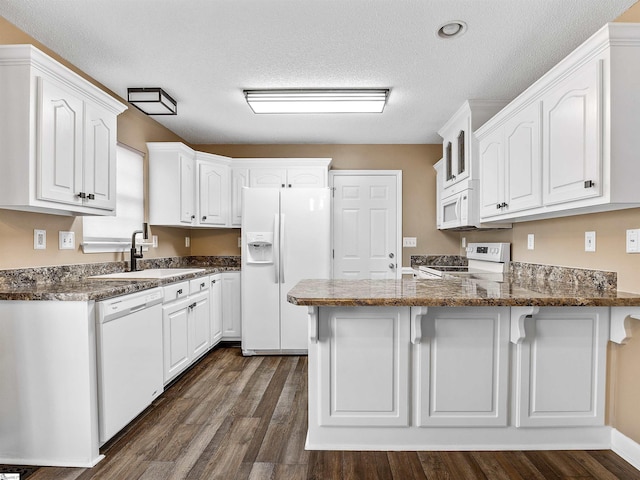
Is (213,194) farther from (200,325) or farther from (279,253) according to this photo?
(200,325)

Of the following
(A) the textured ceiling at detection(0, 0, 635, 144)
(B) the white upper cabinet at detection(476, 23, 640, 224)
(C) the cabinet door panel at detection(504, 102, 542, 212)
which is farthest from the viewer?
(C) the cabinet door panel at detection(504, 102, 542, 212)

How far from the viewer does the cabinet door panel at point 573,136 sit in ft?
5.62

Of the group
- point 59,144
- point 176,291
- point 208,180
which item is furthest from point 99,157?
point 208,180

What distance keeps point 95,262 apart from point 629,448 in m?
3.64

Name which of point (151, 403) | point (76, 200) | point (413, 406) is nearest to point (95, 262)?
point (76, 200)

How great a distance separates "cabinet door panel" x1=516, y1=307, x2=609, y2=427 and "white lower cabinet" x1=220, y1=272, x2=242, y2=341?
300 centimetres

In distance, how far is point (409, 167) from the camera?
467cm

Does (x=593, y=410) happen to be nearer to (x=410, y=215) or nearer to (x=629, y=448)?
(x=629, y=448)

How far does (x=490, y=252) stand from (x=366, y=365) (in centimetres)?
208

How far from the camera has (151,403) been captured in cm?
263

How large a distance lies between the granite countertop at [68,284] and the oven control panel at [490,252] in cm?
280

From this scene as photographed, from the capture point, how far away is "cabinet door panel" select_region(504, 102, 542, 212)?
7.28 feet

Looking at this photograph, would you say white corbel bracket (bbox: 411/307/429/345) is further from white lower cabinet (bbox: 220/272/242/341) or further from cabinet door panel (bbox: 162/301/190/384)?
white lower cabinet (bbox: 220/272/242/341)

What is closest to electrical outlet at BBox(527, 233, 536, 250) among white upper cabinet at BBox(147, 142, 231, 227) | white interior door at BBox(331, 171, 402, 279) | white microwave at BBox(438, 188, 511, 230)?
white microwave at BBox(438, 188, 511, 230)
